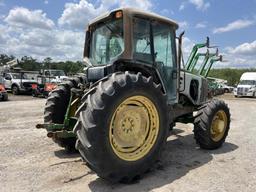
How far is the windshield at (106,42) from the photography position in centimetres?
500

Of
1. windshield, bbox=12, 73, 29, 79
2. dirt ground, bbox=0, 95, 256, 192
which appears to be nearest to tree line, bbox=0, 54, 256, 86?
windshield, bbox=12, 73, 29, 79

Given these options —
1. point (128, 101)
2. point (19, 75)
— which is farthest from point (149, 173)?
point (19, 75)

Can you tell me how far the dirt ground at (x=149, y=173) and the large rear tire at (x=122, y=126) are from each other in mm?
286

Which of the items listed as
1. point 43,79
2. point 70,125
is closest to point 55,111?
point 70,125

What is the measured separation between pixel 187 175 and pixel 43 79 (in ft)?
71.5

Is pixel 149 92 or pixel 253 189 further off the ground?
pixel 149 92

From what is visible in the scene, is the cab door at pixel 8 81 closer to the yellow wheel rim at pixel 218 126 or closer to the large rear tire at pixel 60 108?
the large rear tire at pixel 60 108

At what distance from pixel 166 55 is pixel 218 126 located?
6.25 feet

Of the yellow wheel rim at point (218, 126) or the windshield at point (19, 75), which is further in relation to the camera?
the windshield at point (19, 75)

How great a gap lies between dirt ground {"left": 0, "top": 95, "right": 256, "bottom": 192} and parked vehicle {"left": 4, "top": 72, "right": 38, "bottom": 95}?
18013 mm

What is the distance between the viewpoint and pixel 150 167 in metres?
4.38

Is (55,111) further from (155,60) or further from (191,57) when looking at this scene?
(191,57)

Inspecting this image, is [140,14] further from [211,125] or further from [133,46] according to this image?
[211,125]

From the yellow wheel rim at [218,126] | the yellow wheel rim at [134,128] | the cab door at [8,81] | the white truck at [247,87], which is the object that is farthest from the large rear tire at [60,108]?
the white truck at [247,87]
